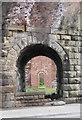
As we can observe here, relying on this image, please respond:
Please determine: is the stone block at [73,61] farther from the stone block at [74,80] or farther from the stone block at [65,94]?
the stone block at [65,94]

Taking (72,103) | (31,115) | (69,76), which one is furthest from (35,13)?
(31,115)

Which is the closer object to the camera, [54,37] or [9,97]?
[9,97]

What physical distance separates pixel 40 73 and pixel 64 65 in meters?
22.1

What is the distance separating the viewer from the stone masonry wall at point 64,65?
12.8m

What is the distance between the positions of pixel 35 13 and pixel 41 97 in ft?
10.9

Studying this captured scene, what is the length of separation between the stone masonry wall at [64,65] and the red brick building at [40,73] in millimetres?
Answer: 20565

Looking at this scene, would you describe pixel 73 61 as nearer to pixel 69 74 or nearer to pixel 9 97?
pixel 69 74

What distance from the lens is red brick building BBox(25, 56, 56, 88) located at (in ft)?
114

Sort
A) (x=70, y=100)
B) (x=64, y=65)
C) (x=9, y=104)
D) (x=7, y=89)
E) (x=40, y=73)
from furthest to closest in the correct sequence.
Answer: (x=40, y=73), (x=64, y=65), (x=70, y=100), (x=7, y=89), (x=9, y=104)

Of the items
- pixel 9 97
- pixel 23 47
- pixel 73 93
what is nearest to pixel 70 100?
pixel 73 93

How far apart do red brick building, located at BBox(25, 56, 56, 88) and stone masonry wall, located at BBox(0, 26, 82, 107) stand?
2057cm

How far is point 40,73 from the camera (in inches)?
1404

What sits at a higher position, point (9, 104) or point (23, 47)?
point (23, 47)

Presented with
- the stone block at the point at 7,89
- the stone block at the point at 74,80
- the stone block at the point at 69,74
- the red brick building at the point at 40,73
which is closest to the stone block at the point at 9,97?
the stone block at the point at 7,89
